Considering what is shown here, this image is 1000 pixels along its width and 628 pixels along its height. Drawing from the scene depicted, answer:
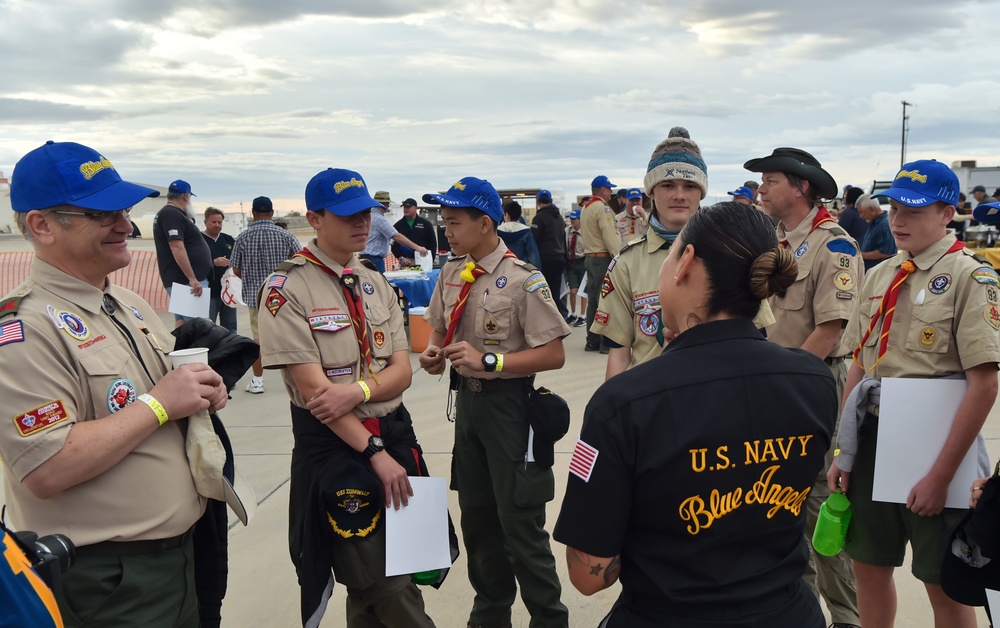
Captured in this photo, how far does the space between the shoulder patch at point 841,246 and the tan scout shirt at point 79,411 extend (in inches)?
→ 106

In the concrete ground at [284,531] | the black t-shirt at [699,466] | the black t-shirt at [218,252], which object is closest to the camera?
the black t-shirt at [699,466]

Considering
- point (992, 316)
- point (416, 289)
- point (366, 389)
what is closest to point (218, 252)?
point (416, 289)

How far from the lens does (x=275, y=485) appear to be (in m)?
4.97

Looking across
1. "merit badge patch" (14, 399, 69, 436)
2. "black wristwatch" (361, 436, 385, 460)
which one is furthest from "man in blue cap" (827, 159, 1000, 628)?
"merit badge patch" (14, 399, 69, 436)

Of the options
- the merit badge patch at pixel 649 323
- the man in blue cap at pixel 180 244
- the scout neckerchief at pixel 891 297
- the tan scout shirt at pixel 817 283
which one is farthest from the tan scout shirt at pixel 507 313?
the man in blue cap at pixel 180 244

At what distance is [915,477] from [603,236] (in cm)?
661

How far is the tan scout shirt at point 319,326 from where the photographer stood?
2545mm

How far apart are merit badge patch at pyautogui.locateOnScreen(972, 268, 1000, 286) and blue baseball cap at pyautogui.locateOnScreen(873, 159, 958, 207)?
0.27m

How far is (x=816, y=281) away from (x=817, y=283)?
0.4 inches

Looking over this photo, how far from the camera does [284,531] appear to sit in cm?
430

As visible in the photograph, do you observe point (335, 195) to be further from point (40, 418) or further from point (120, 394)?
point (40, 418)

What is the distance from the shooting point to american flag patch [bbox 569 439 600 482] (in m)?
1.45

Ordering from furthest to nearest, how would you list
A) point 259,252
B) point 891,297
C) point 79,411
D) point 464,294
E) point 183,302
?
point 183,302 → point 259,252 → point 464,294 → point 891,297 → point 79,411

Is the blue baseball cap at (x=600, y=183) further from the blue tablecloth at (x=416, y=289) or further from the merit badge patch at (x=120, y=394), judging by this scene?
the merit badge patch at (x=120, y=394)
